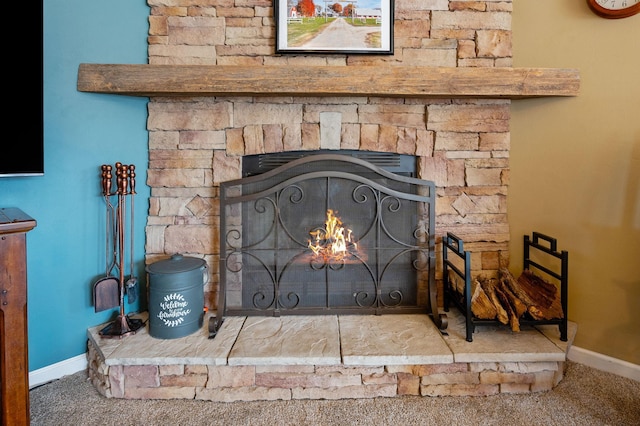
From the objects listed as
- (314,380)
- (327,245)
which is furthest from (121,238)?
(314,380)

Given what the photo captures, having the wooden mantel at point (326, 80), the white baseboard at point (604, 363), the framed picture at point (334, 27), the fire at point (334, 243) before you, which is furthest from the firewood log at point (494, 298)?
the framed picture at point (334, 27)

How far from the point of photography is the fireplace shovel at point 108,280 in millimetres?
1832

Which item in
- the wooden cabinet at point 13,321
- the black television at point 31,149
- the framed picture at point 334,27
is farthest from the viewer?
the framed picture at point 334,27

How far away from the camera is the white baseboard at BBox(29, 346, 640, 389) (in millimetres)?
1802

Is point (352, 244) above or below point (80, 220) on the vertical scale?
below

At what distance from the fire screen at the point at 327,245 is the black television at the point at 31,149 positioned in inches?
33.3

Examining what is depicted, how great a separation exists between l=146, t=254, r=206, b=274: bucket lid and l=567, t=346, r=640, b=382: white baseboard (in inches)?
83.3

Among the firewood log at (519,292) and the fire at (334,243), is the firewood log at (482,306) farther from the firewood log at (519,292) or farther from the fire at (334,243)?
the fire at (334,243)

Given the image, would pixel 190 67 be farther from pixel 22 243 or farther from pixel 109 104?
pixel 22 243

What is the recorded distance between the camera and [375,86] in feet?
6.09

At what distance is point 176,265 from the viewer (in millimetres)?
1861

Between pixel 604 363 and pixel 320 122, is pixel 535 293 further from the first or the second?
pixel 320 122

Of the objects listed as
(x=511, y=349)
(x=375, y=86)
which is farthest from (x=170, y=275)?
(x=511, y=349)

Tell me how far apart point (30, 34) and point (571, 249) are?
2849 mm
